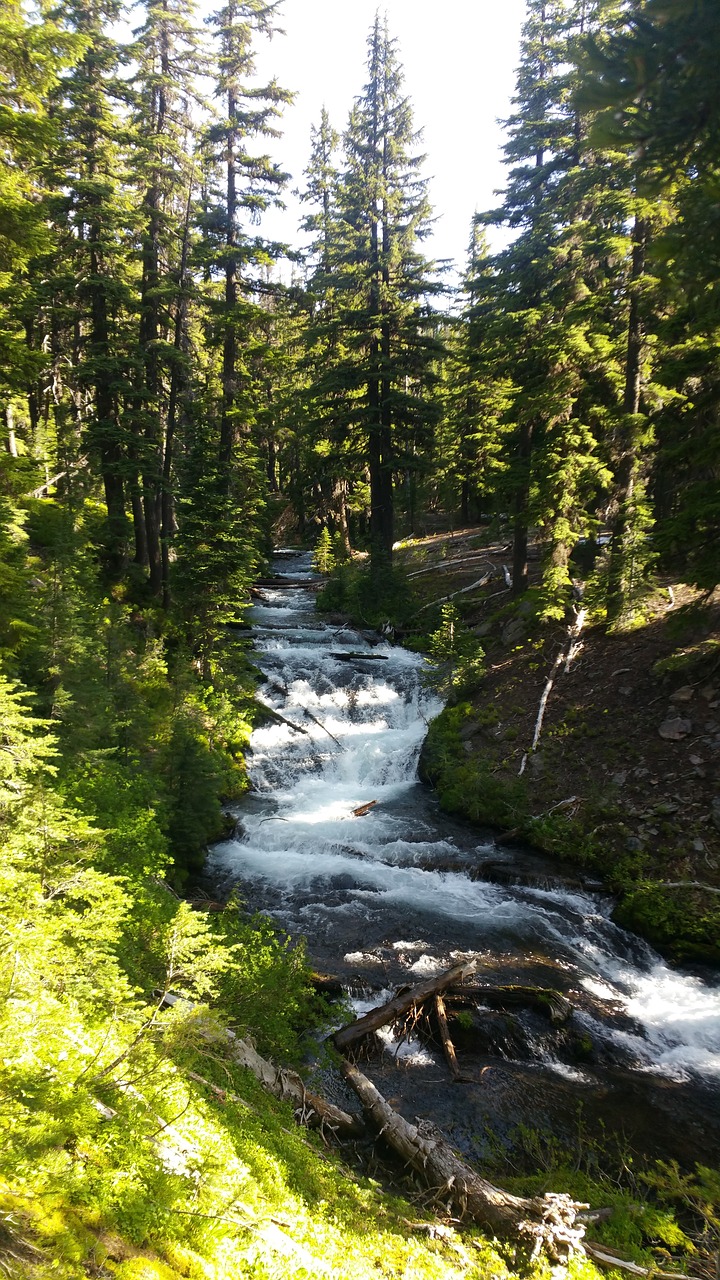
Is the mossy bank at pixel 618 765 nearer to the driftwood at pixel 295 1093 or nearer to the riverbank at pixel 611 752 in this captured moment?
the riverbank at pixel 611 752

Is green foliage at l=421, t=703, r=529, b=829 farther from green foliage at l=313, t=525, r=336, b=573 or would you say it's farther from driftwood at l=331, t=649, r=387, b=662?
Answer: green foliage at l=313, t=525, r=336, b=573

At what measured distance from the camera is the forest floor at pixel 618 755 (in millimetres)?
9961

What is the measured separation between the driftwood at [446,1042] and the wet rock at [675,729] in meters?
7.13

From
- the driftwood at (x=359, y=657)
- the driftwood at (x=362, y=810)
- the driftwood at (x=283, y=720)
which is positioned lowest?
the driftwood at (x=362, y=810)

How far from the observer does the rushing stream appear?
6.75 meters

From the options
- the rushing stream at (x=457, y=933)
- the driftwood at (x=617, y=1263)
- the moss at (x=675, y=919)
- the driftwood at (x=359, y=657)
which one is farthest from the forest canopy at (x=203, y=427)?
the moss at (x=675, y=919)

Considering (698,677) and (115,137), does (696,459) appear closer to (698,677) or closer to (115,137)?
(698,677)

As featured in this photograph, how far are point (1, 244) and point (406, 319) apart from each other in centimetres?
1909

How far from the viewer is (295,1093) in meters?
5.90

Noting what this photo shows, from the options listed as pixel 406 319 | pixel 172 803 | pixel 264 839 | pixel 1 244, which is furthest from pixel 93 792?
pixel 406 319

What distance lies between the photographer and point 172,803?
11109 millimetres

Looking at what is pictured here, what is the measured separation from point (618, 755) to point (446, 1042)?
725 cm

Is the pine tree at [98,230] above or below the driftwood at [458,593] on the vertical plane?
above

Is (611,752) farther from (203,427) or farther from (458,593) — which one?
(203,427)
